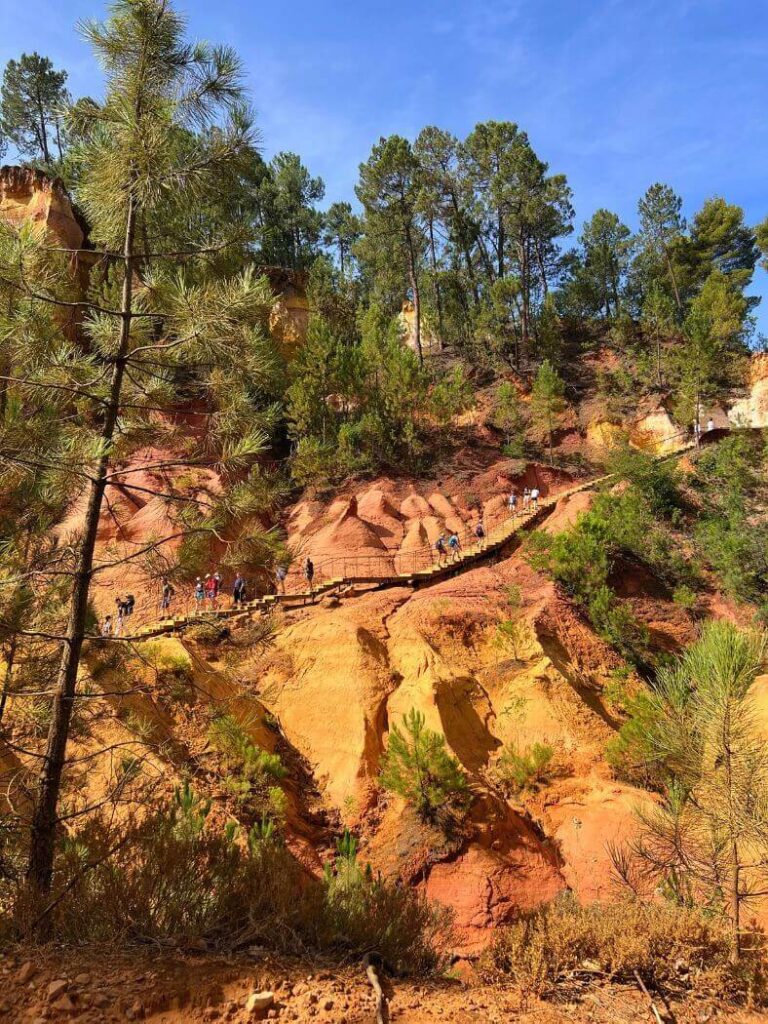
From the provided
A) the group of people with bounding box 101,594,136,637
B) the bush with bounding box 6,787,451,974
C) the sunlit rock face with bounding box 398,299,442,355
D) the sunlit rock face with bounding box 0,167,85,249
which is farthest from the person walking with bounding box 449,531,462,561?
the sunlit rock face with bounding box 0,167,85,249

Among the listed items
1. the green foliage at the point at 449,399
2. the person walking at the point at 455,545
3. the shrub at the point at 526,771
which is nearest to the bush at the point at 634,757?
the shrub at the point at 526,771

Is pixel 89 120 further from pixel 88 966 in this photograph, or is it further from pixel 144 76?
pixel 88 966

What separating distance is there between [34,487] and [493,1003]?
638 centimetres

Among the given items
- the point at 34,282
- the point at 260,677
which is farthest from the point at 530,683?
the point at 34,282

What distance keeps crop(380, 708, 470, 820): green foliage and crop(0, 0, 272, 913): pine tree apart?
7.88m

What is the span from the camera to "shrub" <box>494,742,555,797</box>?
47.1 ft

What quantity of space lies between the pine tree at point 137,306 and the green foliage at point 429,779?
788 centimetres

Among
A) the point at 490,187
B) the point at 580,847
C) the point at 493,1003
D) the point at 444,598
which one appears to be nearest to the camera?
the point at 493,1003

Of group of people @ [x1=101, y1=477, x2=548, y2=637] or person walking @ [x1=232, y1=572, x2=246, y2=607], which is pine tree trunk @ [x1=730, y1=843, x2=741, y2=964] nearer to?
group of people @ [x1=101, y1=477, x2=548, y2=637]

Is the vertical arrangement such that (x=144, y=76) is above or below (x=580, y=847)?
above

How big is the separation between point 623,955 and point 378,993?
300cm

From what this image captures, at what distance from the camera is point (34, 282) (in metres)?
5.80

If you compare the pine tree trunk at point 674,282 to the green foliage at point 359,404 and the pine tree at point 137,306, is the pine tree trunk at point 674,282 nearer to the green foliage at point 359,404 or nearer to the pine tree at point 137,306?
the green foliage at point 359,404

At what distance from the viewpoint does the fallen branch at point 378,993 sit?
4.34m
